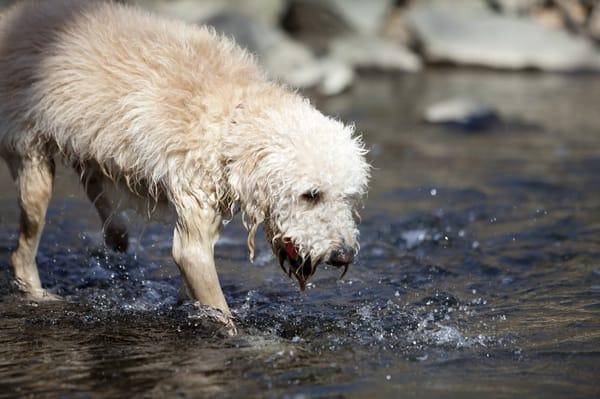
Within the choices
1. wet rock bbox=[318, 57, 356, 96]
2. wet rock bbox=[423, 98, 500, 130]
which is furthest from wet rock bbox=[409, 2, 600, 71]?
wet rock bbox=[423, 98, 500, 130]

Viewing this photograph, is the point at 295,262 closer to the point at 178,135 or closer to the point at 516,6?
the point at 178,135

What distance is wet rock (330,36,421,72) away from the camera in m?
14.2

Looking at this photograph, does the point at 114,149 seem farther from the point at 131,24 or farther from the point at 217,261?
the point at 217,261

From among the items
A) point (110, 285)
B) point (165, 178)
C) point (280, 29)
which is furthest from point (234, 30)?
point (165, 178)

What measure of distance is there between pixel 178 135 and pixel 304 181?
2.29 ft

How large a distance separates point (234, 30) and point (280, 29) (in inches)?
64.3

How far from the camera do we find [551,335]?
5.11m

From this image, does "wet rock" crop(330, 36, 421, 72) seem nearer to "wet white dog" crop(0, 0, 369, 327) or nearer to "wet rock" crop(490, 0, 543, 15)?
"wet rock" crop(490, 0, 543, 15)

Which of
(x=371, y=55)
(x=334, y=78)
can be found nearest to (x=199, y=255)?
(x=334, y=78)

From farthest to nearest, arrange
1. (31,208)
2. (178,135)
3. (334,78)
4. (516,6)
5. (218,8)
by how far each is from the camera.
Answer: (516,6), (218,8), (334,78), (31,208), (178,135)

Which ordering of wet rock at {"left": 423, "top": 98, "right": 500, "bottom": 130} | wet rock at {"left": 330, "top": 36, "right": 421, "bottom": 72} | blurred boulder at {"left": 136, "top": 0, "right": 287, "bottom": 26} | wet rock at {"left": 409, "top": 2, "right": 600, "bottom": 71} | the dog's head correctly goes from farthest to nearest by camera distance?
wet rock at {"left": 409, "top": 2, "right": 600, "bottom": 71} → wet rock at {"left": 330, "top": 36, "right": 421, "bottom": 72} → blurred boulder at {"left": 136, "top": 0, "right": 287, "bottom": 26} → wet rock at {"left": 423, "top": 98, "right": 500, "bottom": 130} → the dog's head

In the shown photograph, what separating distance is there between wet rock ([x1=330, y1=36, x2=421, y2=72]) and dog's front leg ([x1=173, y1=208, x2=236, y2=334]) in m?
9.26

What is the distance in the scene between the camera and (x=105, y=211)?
618 cm

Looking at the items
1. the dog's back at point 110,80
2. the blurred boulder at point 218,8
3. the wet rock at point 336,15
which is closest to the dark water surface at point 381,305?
the dog's back at point 110,80
